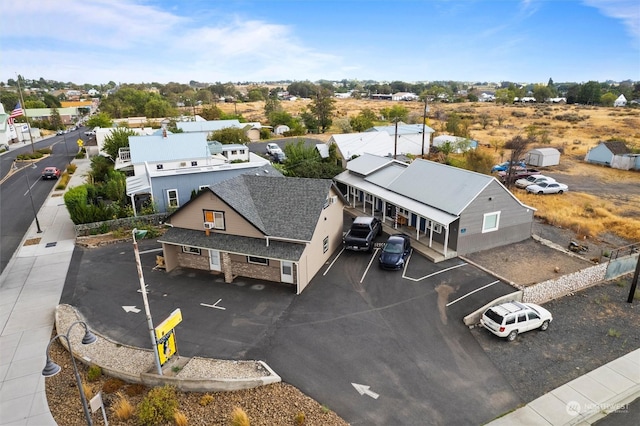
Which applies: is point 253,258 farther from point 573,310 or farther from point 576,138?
point 576,138

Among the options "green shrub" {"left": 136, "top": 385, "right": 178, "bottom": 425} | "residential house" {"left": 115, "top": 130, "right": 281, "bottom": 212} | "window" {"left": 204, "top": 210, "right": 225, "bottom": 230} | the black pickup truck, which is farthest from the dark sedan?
"green shrub" {"left": 136, "top": 385, "right": 178, "bottom": 425}

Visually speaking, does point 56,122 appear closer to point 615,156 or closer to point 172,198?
point 172,198

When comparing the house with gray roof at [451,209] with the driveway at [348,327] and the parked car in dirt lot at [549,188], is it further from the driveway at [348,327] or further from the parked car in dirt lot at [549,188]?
the parked car in dirt lot at [549,188]

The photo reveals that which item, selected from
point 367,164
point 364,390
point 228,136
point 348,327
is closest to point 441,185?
point 367,164

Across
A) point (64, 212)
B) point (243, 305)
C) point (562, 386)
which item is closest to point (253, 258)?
point (243, 305)

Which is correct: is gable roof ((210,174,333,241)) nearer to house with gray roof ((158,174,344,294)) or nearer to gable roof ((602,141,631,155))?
house with gray roof ((158,174,344,294))

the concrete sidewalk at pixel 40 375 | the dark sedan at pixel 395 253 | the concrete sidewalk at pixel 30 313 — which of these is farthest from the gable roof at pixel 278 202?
the concrete sidewalk at pixel 40 375
